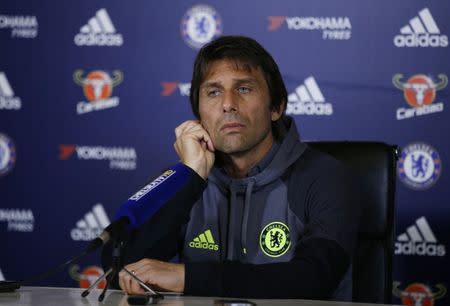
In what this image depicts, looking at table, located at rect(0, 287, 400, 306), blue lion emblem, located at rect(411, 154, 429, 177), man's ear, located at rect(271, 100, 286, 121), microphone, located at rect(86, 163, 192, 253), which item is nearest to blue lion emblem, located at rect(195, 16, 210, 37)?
blue lion emblem, located at rect(411, 154, 429, 177)

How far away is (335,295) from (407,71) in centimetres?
173

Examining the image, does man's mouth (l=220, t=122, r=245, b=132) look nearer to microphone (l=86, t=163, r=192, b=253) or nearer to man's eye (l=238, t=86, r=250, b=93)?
man's eye (l=238, t=86, r=250, b=93)

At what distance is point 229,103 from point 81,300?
33.3 inches

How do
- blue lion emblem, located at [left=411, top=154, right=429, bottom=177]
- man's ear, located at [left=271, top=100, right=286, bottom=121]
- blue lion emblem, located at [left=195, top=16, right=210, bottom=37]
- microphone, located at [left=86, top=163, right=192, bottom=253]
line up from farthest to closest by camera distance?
blue lion emblem, located at [left=195, top=16, right=210, bottom=37]
blue lion emblem, located at [left=411, top=154, right=429, bottom=177]
man's ear, located at [left=271, top=100, right=286, bottom=121]
microphone, located at [left=86, top=163, right=192, bottom=253]

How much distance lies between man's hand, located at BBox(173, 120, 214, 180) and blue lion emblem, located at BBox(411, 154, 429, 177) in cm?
152

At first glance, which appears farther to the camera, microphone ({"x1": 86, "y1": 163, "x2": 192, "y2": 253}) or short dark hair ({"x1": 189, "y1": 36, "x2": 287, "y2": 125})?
short dark hair ({"x1": 189, "y1": 36, "x2": 287, "y2": 125})

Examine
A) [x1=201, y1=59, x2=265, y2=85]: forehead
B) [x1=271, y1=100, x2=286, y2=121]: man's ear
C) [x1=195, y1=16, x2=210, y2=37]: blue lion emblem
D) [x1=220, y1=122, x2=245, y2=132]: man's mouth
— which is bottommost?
[x1=220, y1=122, x2=245, y2=132]: man's mouth

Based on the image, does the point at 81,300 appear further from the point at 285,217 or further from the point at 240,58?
the point at 240,58

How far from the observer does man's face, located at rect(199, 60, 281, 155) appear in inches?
91.2

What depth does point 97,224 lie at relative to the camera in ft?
13.0

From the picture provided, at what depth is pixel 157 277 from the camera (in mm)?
1829

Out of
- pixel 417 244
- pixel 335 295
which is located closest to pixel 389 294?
pixel 335 295

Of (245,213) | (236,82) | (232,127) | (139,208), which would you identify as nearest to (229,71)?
(236,82)

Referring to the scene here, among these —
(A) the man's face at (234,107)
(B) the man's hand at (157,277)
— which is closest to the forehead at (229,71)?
(A) the man's face at (234,107)
